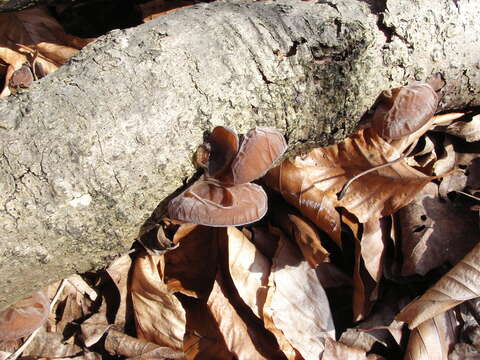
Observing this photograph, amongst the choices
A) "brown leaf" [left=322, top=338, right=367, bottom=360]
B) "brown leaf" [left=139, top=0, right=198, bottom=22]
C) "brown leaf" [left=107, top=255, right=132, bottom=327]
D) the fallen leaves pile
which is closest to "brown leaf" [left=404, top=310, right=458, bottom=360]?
the fallen leaves pile

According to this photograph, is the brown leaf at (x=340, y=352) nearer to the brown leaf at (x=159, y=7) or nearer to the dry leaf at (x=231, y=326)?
the dry leaf at (x=231, y=326)

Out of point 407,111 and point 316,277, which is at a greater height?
point 407,111

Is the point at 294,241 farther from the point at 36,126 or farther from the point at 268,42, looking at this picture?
the point at 36,126

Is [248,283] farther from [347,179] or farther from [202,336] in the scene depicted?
[347,179]

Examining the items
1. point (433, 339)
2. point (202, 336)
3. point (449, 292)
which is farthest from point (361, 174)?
point (202, 336)

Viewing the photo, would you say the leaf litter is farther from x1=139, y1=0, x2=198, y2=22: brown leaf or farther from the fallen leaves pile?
x1=139, y1=0, x2=198, y2=22: brown leaf

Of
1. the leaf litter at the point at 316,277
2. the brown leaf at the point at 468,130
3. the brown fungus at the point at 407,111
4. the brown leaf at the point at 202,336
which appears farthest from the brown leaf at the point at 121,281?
the brown leaf at the point at 468,130
